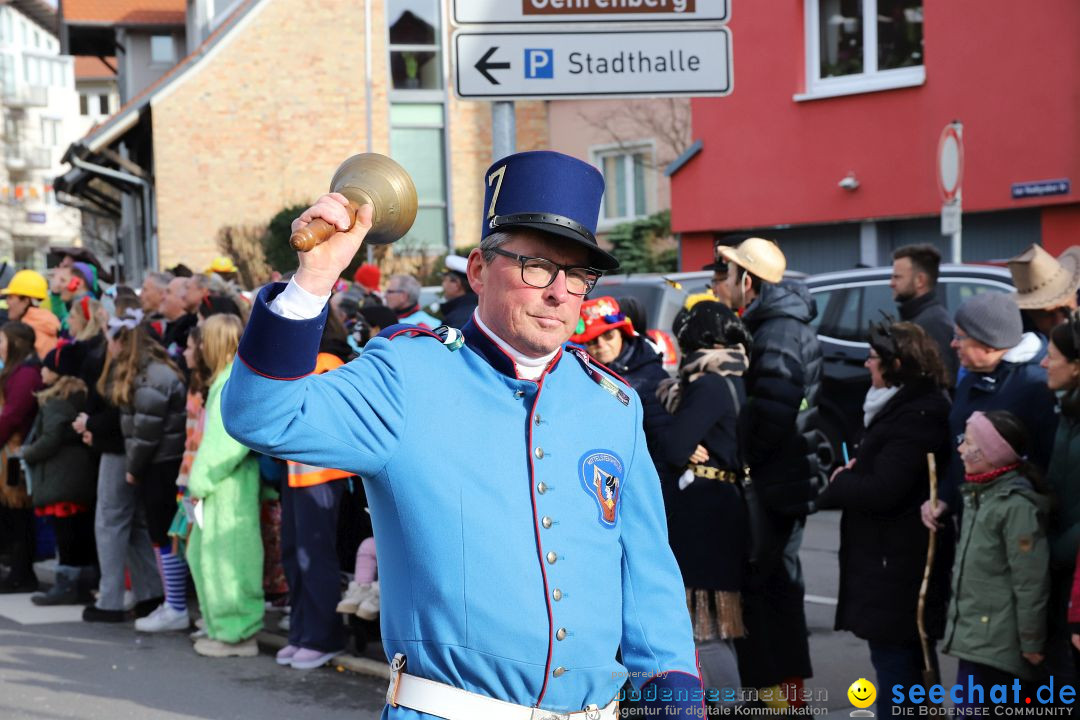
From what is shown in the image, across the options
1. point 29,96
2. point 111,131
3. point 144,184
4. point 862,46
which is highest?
point 29,96

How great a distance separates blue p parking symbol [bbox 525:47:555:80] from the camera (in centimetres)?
579

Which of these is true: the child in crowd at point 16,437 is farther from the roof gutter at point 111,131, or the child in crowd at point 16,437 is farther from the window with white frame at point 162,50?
the window with white frame at point 162,50

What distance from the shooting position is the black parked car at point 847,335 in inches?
470

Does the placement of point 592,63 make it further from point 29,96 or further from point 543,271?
point 29,96

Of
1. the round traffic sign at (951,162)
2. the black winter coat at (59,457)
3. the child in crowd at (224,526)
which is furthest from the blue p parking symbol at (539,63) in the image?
the round traffic sign at (951,162)

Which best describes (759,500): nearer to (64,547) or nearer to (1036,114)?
(64,547)

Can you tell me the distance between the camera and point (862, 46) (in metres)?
18.6

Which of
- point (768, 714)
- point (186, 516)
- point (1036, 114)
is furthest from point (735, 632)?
point (1036, 114)

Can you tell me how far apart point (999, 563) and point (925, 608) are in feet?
1.73

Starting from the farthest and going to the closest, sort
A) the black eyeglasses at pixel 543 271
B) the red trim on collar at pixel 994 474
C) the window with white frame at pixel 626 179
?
the window with white frame at pixel 626 179 → the red trim on collar at pixel 994 474 → the black eyeglasses at pixel 543 271

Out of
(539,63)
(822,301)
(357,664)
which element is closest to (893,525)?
(539,63)

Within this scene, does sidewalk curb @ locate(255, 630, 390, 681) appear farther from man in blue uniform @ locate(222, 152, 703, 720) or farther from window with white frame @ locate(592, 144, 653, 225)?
window with white frame @ locate(592, 144, 653, 225)

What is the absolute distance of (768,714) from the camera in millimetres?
6387

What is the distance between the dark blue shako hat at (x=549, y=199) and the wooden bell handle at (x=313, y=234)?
58 cm
